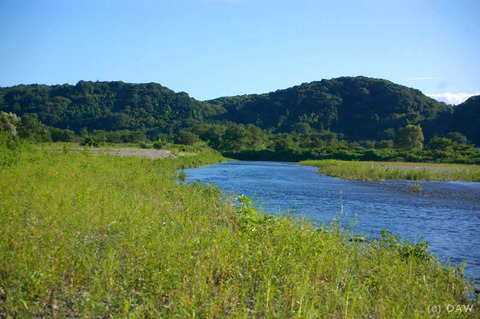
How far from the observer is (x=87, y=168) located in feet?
56.7

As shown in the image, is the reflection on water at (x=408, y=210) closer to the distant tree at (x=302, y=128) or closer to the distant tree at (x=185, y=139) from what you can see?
the distant tree at (x=185, y=139)

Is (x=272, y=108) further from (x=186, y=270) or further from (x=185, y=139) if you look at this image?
(x=186, y=270)

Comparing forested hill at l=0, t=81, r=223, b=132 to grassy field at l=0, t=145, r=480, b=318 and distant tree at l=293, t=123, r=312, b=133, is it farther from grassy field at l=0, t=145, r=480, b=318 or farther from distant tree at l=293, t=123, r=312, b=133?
grassy field at l=0, t=145, r=480, b=318

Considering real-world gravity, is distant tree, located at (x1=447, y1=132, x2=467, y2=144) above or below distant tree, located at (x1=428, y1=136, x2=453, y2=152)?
above

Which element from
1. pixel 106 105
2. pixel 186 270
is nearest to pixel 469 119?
pixel 186 270

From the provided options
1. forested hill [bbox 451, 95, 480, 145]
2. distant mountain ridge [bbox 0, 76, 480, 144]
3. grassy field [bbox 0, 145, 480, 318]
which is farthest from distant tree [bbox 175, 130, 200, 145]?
forested hill [bbox 451, 95, 480, 145]

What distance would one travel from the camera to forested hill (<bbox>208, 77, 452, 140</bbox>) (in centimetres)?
12400

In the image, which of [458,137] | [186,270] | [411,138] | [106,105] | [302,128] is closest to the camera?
[186,270]

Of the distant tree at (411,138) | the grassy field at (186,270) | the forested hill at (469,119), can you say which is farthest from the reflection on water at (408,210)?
the forested hill at (469,119)

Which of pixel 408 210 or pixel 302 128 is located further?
pixel 302 128

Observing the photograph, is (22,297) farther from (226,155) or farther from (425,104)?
(425,104)

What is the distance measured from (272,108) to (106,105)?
66740 mm

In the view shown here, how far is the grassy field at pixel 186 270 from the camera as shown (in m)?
4.86

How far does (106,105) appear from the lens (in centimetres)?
15450
